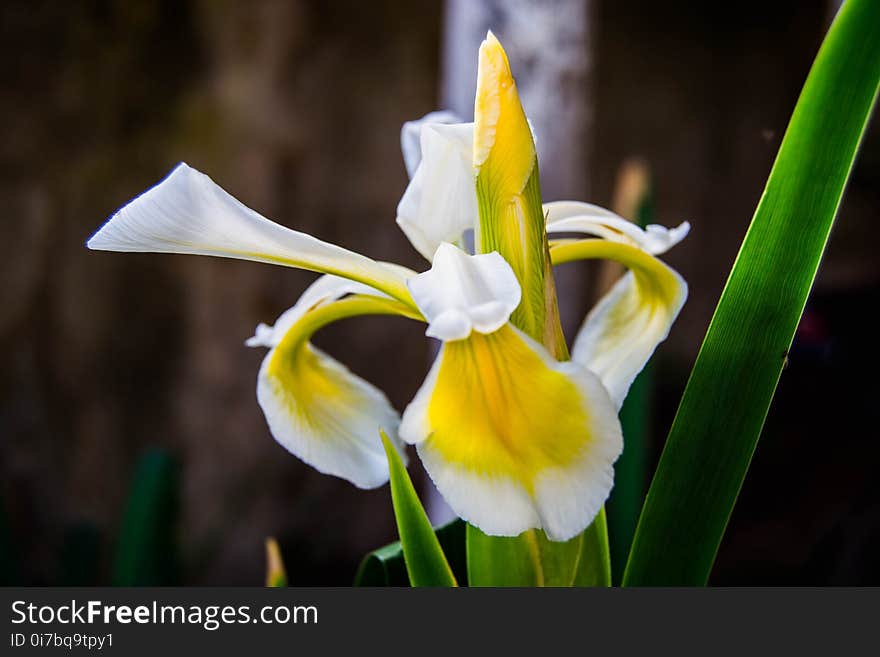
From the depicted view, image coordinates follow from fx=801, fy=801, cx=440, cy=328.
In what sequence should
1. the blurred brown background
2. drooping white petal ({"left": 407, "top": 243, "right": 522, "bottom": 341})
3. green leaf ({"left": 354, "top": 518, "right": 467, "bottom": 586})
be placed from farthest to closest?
the blurred brown background < green leaf ({"left": 354, "top": 518, "right": 467, "bottom": 586}) < drooping white petal ({"left": 407, "top": 243, "right": 522, "bottom": 341})

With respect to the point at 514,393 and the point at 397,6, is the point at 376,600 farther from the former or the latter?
the point at 397,6

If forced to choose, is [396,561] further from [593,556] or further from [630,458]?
[630,458]

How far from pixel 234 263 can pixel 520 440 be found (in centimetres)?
125

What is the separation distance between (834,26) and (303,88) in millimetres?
1269

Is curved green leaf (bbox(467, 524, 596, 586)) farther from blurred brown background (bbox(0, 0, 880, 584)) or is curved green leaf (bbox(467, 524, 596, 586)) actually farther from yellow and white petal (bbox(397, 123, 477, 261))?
blurred brown background (bbox(0, 0, 880, 584))

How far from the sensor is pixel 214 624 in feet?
0.85

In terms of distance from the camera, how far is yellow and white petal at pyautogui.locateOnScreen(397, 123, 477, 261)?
0.29 m

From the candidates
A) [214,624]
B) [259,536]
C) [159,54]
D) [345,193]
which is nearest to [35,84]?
[159,54]

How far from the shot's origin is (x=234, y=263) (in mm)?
1406

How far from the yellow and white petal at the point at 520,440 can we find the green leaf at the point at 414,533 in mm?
37

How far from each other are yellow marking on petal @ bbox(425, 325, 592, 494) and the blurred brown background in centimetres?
98

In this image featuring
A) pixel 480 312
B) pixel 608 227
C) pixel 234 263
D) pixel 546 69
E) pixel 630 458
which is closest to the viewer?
pixel 480 312

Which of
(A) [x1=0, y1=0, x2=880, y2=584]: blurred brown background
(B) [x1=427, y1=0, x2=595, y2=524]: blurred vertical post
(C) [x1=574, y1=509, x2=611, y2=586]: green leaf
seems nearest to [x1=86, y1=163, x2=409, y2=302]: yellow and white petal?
(C) [x1=574, y1=509, x2=611, y2=586]: green leaf

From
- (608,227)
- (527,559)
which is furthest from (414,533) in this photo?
(608,227)
